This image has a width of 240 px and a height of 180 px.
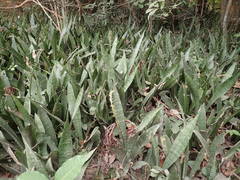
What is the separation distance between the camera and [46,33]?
12.1 feet

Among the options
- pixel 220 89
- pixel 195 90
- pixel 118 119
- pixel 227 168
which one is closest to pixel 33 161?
pixel 118 119

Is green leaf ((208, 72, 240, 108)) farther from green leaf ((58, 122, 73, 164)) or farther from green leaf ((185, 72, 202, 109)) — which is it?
green leaf ((58, 122, 73, 164))

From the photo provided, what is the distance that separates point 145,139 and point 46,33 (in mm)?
2345

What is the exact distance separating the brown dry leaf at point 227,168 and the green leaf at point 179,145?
11.5 inches

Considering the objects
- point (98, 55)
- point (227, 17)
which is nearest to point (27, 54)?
point (98, 55)

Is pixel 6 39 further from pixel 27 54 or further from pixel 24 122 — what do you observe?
pixel 24 122

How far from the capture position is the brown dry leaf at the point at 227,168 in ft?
5.56

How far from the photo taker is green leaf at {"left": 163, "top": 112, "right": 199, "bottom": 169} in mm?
1593

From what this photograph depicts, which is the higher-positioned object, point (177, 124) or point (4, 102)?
point (4, 102)

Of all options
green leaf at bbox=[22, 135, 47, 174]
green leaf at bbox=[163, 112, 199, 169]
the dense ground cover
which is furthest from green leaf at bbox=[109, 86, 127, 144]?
green leaf at bbox=[22, 135, 47, 174]

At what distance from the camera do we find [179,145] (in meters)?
1.60

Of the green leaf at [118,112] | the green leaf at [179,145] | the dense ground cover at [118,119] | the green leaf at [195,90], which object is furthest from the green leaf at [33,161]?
the green leaf at [195,90]

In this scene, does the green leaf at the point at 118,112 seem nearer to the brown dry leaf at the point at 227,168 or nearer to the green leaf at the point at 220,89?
the brown dry leaf at the point at 227,168

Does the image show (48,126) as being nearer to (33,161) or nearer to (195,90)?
(33,161)
